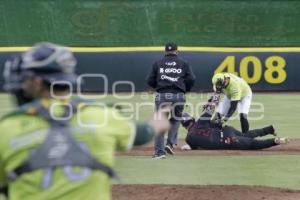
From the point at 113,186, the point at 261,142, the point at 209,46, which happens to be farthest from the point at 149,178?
the point at 209,46

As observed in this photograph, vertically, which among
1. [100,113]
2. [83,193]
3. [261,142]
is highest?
[100,113]

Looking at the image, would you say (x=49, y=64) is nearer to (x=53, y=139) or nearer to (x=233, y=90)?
(x=53, y=139)

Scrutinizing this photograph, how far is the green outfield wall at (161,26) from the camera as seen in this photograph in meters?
27.6

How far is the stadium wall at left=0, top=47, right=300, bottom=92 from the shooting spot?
81.3ft

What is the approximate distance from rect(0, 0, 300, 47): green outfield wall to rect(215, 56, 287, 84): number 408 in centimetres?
268

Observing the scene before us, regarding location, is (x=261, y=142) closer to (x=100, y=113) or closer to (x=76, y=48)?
(x=100, y=113)

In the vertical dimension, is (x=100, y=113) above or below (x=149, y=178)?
above

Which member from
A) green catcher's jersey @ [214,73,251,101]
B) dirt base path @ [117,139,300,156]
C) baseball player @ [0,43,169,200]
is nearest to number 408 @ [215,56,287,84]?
green catcher's jersey @ [214,73,251,101]

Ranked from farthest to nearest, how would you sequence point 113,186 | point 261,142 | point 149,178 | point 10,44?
point 10,44, point 261,142, point 149,178, point 113,186

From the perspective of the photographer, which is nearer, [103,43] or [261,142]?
[261,142]

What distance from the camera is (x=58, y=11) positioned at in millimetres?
27797

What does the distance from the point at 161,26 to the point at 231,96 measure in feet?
45.4

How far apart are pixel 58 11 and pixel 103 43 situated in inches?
81.1

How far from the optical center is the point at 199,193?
8.94m
